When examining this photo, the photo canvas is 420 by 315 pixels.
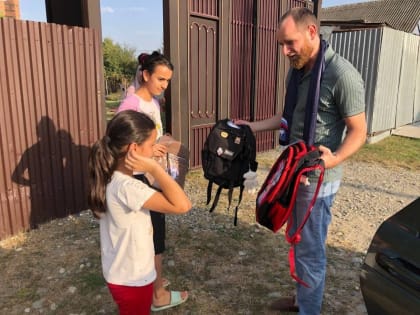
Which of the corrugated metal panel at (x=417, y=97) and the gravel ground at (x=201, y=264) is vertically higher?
the corrugated metal panel at (x=417, y=97)

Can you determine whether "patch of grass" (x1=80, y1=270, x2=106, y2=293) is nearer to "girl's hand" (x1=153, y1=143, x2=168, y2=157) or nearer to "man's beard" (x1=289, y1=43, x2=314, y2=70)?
"girl's hand" (x1=153, y1=143, x2=168, y2=157)

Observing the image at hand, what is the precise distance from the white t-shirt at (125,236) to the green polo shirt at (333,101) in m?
1.07

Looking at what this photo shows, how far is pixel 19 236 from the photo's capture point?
4090 mm

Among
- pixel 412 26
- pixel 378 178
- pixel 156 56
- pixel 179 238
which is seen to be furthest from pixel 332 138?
pixel 412 26

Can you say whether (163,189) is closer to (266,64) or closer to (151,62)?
(151,62)

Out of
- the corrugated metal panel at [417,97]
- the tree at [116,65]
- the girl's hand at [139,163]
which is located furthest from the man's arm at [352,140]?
the tree at [116,65]

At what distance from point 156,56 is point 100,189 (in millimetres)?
1536

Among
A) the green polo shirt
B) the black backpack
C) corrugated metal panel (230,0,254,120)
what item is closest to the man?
the green polo shirt

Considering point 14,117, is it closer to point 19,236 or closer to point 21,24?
point 21,24

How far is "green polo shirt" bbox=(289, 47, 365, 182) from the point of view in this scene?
212 centimetres

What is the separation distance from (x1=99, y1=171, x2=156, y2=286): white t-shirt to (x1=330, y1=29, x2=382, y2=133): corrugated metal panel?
9.16m

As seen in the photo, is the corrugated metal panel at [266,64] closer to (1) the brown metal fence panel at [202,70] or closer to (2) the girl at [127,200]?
(1) the brown metal fence panel at [202,70]

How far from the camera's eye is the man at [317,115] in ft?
6.98

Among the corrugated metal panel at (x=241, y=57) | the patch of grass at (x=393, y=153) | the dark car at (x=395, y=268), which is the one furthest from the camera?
the patch of grass at (x=393, y=153)
